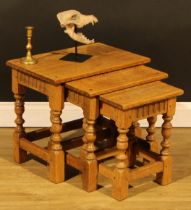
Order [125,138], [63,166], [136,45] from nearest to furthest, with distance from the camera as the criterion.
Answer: [125,138] < [63,166] < [136,45]

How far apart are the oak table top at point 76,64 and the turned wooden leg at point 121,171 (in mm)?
476

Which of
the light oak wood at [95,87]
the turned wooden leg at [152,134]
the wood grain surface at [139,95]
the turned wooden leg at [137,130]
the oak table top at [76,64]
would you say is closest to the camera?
the wood grain surface at [139,95]

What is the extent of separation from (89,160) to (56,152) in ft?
0.79

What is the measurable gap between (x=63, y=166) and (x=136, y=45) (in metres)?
1.22

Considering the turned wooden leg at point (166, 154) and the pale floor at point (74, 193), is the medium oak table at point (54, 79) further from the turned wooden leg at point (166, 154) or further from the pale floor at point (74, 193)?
the turned wooden leg at point (166, 154)

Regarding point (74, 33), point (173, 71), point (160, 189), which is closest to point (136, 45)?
point (173, 71)

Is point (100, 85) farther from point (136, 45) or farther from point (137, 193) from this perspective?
point (136, 45)

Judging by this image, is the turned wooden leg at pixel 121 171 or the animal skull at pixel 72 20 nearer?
the turned wooden leg at pixel 121 171

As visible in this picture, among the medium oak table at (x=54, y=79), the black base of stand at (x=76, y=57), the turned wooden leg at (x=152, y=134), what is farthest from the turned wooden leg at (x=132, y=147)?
the black base of stand at (x=76, y=57)

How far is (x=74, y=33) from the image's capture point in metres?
6.01

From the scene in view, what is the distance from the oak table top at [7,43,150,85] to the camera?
5.78 m

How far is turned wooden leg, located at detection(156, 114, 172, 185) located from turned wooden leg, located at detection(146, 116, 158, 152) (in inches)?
11.0

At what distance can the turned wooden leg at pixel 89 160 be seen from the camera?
5695mm

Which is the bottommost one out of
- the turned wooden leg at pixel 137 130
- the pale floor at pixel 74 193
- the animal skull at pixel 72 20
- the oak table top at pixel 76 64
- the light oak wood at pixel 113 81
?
the pale floor at pixel 74 193
